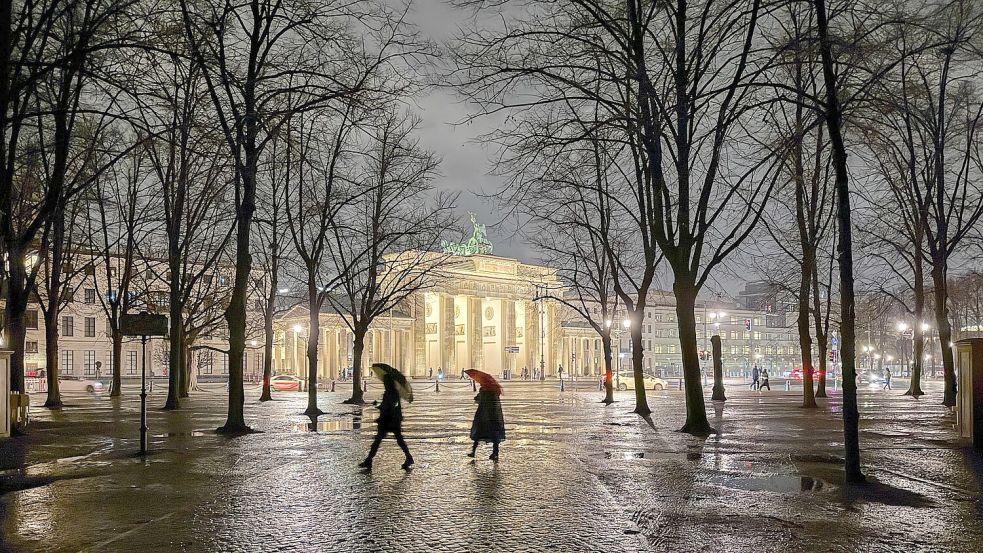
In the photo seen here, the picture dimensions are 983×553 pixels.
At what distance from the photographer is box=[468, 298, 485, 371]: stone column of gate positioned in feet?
374

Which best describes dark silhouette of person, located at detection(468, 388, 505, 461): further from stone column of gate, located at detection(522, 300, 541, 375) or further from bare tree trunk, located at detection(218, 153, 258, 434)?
stone column of gate, located at detection(522, 300, 541, 375)

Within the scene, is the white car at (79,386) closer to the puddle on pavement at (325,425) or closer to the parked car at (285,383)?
the parked car at (285,383)

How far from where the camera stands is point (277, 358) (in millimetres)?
109812

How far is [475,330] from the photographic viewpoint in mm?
115375

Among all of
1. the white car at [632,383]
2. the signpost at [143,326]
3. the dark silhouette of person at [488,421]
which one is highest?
the signpost at [143,326]

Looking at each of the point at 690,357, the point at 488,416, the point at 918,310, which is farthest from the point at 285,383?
the point at 488,416

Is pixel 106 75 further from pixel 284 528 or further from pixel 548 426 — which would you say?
pixel 548 426

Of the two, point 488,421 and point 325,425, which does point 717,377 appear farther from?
point 488,421

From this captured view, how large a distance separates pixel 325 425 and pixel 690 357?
400 inches

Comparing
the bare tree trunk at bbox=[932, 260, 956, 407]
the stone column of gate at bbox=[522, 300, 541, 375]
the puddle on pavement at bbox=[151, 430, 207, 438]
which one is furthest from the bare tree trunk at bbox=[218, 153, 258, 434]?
the stone column of gate at bbox=[522, 300, 541, 375]

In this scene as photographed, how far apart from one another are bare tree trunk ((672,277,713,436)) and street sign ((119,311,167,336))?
440 inches

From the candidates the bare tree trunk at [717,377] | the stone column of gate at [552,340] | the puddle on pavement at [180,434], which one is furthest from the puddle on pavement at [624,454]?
the stone column of gate at [552,340]

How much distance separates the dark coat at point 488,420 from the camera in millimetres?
15547

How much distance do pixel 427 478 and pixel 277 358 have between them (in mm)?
100257
